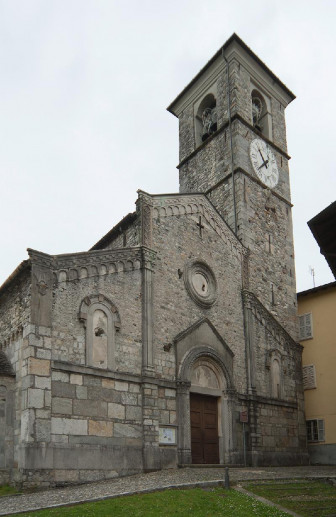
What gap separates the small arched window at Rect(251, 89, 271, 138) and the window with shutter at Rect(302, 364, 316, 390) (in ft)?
39.0

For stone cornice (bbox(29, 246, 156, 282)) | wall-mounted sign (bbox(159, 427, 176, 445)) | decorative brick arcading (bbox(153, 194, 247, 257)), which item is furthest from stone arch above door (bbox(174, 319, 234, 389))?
decorative brick arcading (bbox(153, 194, 247, 257))

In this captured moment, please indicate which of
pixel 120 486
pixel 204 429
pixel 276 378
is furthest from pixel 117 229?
pixel 120 486

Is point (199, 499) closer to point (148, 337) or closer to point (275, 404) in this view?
point (148, 337)

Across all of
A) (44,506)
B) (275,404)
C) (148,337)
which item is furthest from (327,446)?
(44,506)

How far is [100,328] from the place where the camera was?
17.7 m

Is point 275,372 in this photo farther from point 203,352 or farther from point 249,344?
point 203,352

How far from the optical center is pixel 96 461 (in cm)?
1636

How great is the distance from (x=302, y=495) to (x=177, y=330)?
740 centimetres

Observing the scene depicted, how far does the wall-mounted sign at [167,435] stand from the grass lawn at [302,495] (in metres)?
4.10

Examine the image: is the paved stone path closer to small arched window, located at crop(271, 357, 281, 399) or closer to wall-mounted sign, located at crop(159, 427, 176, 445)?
wall-mounted sign, located at crop(159, 427, 176, 445)

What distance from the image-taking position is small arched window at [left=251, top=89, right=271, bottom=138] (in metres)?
29.9

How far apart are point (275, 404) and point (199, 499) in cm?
1082

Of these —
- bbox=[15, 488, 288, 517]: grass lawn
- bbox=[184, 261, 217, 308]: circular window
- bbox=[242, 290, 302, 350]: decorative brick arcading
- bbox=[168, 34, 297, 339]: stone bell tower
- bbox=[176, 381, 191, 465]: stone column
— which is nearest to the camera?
bbox=[15, 488, 288, 517]: grass lawn

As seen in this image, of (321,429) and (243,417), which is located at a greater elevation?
(243,417)
